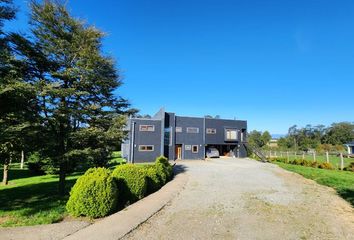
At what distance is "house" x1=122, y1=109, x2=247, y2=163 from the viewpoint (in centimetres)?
2963

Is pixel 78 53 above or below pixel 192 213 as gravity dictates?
above

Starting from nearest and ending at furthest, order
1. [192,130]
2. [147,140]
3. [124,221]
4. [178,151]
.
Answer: [124,221] → [147,140] → [178,151] → [192,130]

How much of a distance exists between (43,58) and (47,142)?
3.66 meters

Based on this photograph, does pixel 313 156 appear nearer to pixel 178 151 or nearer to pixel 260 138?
pixel 178 151

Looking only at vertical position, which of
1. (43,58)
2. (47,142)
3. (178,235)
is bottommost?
(178,235)

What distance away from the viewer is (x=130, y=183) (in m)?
9.54

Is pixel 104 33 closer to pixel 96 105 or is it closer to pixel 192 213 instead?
pixel 96 105

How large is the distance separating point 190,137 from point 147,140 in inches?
264

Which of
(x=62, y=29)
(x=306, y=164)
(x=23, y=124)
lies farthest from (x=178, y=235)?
(x=306, y=164)

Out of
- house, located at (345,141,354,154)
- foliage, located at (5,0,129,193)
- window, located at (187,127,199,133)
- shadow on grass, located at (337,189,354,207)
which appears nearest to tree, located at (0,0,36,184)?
foliage, located at (5,0,129,193)

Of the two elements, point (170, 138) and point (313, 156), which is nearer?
point (313, 156)

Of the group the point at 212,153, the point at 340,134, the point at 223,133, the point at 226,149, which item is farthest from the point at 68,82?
the point at 340,134

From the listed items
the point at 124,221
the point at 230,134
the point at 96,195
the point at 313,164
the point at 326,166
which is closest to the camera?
the point at 124,221

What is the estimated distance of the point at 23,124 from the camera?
9.65m
